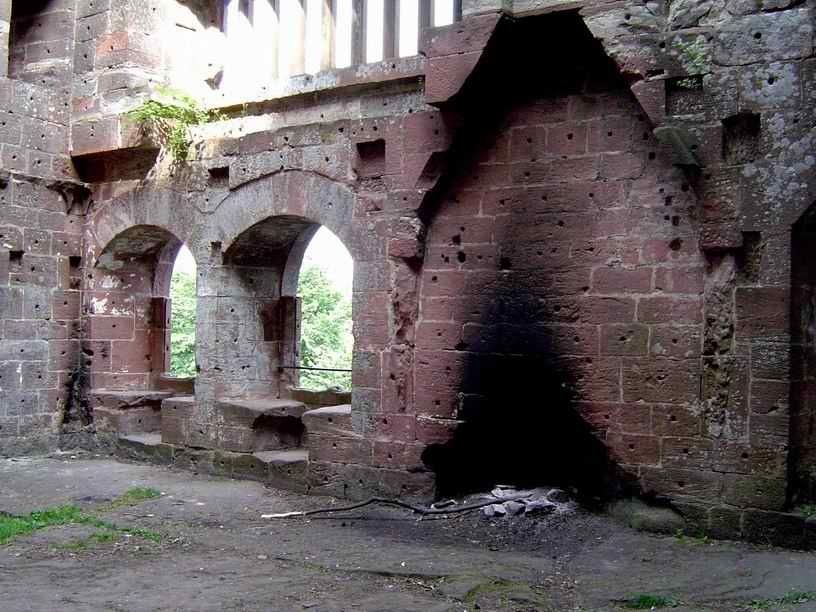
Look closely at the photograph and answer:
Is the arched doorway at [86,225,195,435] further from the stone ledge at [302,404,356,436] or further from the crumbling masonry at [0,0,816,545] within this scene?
the stone ledge at [302,404,356,436]

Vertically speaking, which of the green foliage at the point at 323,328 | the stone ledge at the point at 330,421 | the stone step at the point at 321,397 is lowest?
the stone ledge at the point at 330,421

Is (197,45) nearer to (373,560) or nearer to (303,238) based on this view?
(303,238)

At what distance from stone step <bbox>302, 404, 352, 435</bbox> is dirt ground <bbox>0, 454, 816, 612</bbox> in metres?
0.60

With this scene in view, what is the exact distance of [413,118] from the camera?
23.4ft

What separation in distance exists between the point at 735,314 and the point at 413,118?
2871 millimetres

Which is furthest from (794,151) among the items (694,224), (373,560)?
(373,560)

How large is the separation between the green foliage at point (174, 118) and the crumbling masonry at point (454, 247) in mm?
135

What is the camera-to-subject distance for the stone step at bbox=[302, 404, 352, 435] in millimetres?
7492

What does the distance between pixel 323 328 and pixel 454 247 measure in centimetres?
1196

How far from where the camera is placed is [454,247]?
7.08m

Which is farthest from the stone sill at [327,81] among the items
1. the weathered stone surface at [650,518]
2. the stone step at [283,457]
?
the weathered stone surface at [650,518]

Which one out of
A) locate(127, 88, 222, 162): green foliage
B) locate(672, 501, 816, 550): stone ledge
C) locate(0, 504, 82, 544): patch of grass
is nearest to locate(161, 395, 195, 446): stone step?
locate(0, 504, 82, 544): patch of grass

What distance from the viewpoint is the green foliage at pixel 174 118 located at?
8.71m

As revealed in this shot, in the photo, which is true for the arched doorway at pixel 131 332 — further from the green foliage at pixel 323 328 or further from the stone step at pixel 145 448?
the green foliage at pixel 323 328
